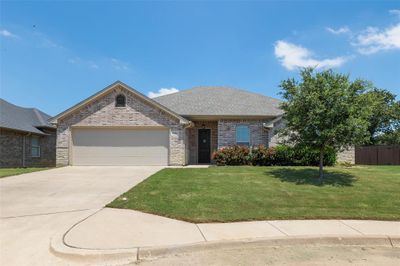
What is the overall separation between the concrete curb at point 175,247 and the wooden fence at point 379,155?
22175 millimetres

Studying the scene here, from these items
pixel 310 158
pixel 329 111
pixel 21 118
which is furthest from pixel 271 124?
pixel 21 118

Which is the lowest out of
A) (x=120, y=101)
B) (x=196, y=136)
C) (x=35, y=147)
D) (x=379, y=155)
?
(x=379, y=155)

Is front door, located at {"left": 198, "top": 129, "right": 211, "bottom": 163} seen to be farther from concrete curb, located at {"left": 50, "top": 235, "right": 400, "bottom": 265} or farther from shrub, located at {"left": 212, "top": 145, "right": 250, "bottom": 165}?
concrete curb, located at {"left": 50, "top": 235, "right": 400, "bottom": 265}

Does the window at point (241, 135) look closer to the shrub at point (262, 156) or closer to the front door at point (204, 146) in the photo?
the shrub at point (262, 156)

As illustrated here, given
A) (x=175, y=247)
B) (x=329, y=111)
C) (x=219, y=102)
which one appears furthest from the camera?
(x=219, y=102)

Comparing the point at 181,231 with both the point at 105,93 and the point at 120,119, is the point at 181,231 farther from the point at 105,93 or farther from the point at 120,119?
the point at 105,93

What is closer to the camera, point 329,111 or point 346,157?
point 329,111

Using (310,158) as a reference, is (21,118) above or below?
above

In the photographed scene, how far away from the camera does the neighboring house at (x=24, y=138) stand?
21.1 meters

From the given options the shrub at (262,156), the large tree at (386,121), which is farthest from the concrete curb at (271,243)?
the large tree at (386,121)

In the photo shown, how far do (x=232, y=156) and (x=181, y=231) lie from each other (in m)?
12.2

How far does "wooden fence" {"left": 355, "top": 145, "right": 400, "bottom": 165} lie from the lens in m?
26.3

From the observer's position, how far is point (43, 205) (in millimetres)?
8828

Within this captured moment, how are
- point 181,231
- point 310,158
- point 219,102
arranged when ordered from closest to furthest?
point 181,231 → point 310,158 → point 219,102
